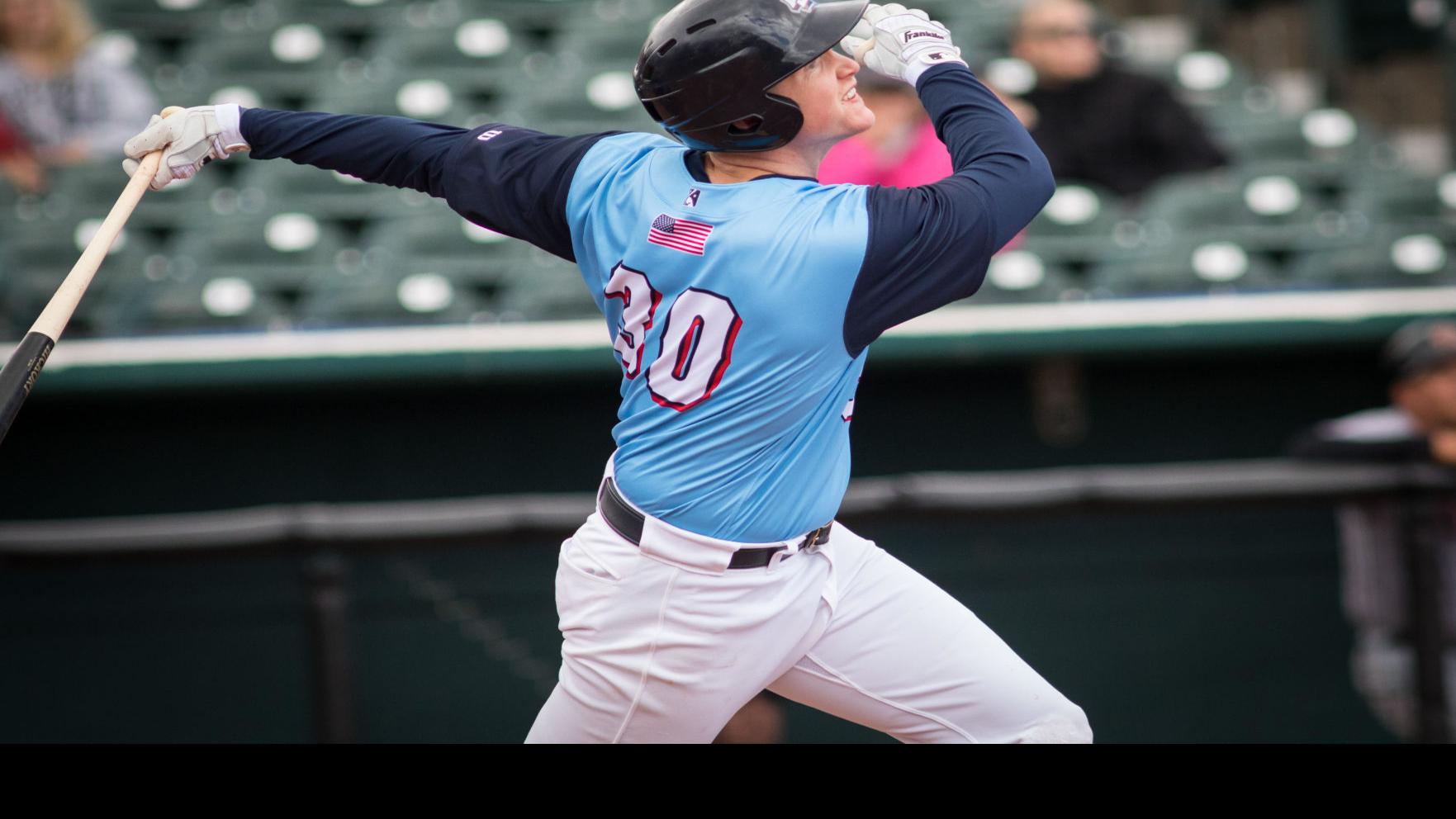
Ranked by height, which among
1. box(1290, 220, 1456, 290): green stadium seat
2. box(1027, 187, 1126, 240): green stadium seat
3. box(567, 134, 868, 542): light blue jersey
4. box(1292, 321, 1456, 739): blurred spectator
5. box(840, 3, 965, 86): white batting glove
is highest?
box(840, 3, 965, 86): white batting glove

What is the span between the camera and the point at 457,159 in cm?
231

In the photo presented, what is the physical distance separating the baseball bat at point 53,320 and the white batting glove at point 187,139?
2.6 inches

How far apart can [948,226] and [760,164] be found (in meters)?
0.30

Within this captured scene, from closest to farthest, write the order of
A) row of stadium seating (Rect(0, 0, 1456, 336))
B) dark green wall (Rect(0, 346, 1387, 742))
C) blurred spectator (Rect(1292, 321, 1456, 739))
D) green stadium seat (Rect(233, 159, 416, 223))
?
blurred spectator (Rect(1292, 321, 1456, 739)), dark green wall (Rect(0, 346, 1387, 742)), row of stadium seating (Rect(0, 0, 1456, 336)), green stadium seat (Rect(233, 159, 416, 223))

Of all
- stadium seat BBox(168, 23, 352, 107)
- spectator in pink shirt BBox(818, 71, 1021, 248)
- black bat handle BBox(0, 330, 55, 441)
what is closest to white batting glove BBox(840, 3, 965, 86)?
black bat handle BBox(0, 330, 55, 441)

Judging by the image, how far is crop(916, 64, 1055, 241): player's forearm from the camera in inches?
83.7

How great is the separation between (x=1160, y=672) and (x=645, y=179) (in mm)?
2666

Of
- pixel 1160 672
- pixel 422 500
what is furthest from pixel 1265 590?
pixel 422 500

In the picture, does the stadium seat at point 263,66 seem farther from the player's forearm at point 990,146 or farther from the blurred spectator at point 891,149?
the player's forearm at point 990,146

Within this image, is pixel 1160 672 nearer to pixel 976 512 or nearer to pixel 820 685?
pixel 976 512

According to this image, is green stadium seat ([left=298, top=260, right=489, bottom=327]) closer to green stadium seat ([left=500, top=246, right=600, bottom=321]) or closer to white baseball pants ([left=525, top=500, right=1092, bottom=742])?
green stadium seat ([left=500, top=246, right=600, bottom=321])

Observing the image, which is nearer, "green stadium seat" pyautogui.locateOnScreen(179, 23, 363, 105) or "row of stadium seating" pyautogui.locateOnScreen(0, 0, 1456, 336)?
"row of stadium seating" pyautogui.locateOnScreen(0, 0, 1456, 336)

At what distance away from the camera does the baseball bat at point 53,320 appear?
7.20 feet
